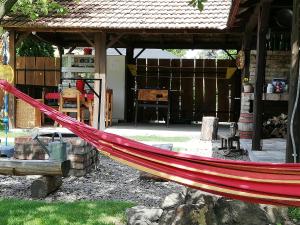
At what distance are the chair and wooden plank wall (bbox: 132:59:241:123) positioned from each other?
3.27 metres

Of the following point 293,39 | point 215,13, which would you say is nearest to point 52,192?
point 293,39

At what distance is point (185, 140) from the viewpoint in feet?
32.4

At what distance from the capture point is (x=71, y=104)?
11.3 meters

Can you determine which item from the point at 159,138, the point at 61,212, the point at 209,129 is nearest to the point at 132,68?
the point at 159,138

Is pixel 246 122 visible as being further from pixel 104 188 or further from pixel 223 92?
pixel 223 92

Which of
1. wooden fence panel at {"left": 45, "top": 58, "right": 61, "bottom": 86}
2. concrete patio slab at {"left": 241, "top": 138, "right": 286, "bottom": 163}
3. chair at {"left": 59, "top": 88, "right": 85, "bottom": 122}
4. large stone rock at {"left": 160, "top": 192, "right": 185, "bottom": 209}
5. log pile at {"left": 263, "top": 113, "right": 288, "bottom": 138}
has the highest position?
wooden fence panel at {"left": 45, "top": 58, "right": 61, "bottom": 86}

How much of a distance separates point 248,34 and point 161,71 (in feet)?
15.6

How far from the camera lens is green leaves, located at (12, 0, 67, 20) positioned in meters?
10.6

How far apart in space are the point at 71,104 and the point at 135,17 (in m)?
2.49

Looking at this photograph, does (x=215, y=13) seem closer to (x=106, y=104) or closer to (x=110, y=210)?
(x=106, y=104)

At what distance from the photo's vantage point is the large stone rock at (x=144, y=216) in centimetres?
403

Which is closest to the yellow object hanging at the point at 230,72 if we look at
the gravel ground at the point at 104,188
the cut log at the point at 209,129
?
the cut log at the point at 209,129

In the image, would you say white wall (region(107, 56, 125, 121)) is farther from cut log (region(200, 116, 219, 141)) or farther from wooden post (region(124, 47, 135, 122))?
cut log (region(200, 116, 219, 141))

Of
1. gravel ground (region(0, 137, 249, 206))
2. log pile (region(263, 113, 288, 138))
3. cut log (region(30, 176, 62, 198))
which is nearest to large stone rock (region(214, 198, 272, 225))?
gravel ground (region(0, 137, 249, 206))
